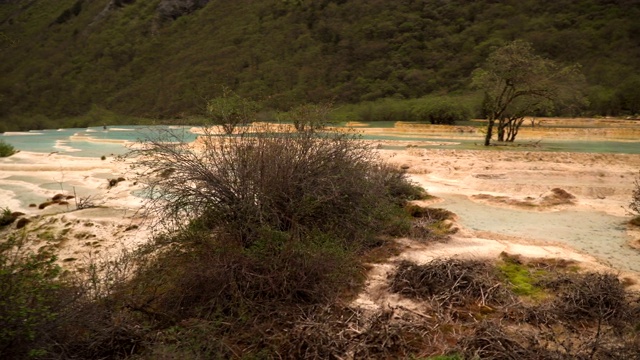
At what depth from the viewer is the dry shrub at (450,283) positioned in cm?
587

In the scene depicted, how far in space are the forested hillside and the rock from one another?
0.98 m

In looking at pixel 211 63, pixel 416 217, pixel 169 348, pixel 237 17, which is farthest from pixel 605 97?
pixel 237 17

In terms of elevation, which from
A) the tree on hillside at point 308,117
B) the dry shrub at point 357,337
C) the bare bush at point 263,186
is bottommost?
the dry shrub at point 357,337

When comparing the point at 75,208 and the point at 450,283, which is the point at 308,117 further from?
the point at 75,208

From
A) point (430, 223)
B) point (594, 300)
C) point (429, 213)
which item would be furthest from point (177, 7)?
point (594, 300)

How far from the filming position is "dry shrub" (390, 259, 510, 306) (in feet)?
19.3

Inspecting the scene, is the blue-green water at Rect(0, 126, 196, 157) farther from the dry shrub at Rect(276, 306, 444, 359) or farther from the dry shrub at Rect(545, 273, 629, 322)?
the dry shrub at Rect(545, 273, 629, 322)

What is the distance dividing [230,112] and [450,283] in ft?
14.5

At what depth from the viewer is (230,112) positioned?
758 cm

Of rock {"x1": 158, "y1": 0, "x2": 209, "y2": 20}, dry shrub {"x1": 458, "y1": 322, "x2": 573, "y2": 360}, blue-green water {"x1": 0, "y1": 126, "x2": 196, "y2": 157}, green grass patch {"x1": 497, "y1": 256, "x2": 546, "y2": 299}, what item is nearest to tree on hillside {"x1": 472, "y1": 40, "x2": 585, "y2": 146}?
blue-green water {"x1": 0, "y1": 126, "x2": 196, "y2": 157}

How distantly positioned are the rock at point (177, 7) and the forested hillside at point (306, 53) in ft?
3.22

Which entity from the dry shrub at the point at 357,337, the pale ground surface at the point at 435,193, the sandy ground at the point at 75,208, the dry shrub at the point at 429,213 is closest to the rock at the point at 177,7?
the pale ground surface at the point at 435,193

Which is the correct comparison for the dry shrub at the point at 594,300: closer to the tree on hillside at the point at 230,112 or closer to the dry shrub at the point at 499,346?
the dry shrub at the point at 499,346

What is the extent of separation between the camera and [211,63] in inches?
2985
